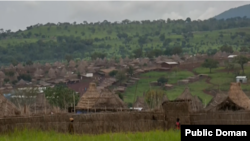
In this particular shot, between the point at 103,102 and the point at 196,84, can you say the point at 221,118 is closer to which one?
the point at 103,102

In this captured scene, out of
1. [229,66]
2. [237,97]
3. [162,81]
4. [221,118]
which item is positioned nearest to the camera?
[221,118]

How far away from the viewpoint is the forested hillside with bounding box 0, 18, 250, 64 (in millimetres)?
79750

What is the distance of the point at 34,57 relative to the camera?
272 ft

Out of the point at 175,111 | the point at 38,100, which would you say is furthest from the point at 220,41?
the point at 175,111

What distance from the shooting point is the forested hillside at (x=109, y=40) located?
7975 cm

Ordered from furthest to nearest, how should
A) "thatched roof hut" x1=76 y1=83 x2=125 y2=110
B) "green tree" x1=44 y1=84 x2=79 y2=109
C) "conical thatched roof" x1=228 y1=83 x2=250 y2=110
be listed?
1. "green tree" x1=44 y1=84 x2=79 y2=109
2. "conical thatched roof" x1=228 y1=83 x2=250 y2=110
3. "thatched roof hut" x1=76 y1=83 x2=125 y2=110

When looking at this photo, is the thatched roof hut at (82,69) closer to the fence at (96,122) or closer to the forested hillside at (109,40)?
the forested hillside at (109,40)

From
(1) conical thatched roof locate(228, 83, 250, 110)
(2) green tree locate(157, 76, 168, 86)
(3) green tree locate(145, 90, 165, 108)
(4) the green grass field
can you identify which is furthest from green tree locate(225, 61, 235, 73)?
(1) conical thatched roof locate(228, 83, 250, 110)

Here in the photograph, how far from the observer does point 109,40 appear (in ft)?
301

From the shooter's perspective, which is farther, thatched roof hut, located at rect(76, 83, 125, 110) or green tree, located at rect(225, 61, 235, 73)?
green tree, located at rect(225, 61, 235, 73)

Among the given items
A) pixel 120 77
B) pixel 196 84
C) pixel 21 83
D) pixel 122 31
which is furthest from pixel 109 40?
pixel 196 84

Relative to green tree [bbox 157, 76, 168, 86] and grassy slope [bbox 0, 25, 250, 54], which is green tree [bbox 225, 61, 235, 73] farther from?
grassy slope [bbox 0, 25, 250, 54]

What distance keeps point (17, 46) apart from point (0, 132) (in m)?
76.5

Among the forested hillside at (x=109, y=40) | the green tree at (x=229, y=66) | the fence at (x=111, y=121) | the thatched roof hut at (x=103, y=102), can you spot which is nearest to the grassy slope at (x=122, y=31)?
the forested hillside at (x=109, y=40)
